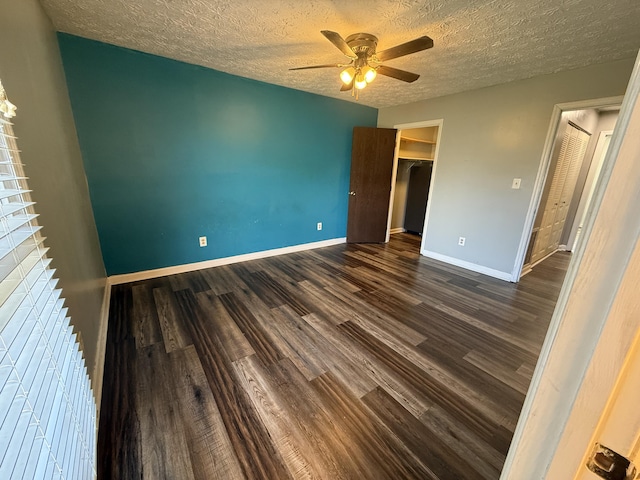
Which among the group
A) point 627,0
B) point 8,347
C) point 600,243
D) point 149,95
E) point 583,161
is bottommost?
point 8,347

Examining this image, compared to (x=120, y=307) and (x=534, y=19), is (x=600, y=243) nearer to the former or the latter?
(x=534, y=19)

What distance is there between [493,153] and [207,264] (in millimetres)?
3768

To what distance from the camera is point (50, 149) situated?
1364 millimetres

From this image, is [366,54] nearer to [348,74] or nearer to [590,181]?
[348,74]

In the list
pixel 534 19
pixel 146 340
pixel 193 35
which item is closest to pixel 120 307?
pixel 146 340

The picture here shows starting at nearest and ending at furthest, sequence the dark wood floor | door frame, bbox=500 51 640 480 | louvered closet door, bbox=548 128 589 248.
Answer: door frame, bbox=500 51 640 480 → the dark wood floor → louvered closet door, bbox=548 128 589 248

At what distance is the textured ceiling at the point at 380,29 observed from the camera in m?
1.63

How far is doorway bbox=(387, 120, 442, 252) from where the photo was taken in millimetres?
4926

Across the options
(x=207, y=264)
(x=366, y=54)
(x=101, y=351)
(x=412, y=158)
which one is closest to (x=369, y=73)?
(x=366, y=54)

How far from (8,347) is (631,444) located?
1.14 m

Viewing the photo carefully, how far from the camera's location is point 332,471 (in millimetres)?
1119

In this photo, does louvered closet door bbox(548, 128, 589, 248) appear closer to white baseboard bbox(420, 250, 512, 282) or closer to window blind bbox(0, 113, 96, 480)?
white baseboard bbox(420, 250, 512, 282)

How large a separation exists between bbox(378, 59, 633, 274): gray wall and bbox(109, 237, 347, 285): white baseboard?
6.21ft

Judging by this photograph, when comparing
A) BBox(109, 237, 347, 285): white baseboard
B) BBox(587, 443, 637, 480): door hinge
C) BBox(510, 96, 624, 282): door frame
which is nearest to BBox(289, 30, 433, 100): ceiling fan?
BBox(510, 96, 624, 282): door frame
